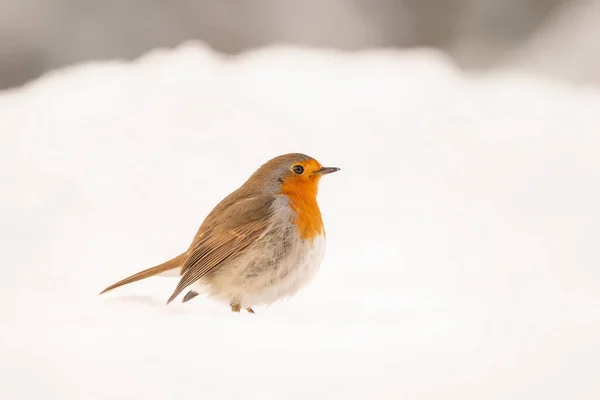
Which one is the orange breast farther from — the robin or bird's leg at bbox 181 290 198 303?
bird's leg at bbox 181 290 198 303

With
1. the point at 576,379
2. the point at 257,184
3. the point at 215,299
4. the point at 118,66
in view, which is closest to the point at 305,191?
the point at 257,184

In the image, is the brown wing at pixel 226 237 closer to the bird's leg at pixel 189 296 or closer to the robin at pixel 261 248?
the robin at pixel 261 248

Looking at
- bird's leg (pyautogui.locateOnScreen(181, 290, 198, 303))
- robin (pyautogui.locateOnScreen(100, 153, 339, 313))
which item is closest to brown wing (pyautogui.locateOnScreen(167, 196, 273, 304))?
robin (pyautogui.locateOnScreen(100, 153, 339, 313))

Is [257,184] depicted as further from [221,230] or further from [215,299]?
[215,299]

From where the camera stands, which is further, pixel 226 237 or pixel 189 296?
pixel 189 296

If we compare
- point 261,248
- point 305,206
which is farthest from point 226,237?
point 305,206

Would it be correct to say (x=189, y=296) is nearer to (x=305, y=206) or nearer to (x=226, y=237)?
(x=226, y=237)

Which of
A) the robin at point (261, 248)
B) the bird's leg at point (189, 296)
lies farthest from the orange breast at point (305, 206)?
the bird's leg at point (189, 296)

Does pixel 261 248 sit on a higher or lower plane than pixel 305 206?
lower
